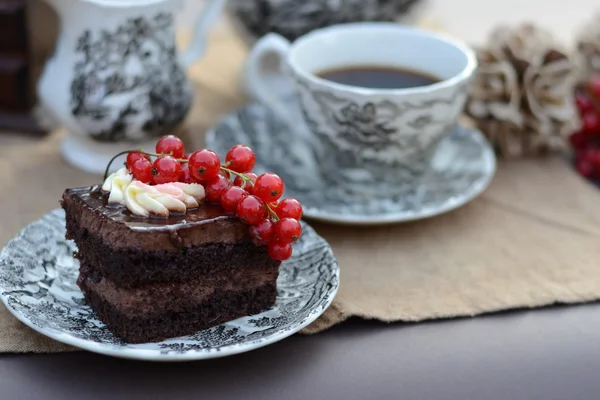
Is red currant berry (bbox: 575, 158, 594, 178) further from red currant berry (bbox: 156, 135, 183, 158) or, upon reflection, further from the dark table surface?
red currant berry (bbox: 156, 135, 183, 158)

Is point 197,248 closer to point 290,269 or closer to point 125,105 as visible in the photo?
point 290,269

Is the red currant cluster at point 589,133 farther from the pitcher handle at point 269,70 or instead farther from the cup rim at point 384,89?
the pitcher handle at point 269,70

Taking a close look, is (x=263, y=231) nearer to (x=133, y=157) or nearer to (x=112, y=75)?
(x=133, y=157)

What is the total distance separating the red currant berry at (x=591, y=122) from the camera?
3.66ft

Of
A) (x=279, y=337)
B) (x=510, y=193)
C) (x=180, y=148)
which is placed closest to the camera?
(x=279, y=337)

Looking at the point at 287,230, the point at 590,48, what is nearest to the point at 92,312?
the point at 287,230

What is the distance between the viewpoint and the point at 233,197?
2.40 ft

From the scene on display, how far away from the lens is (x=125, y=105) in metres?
1.02

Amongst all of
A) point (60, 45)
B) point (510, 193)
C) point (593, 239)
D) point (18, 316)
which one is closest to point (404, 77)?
point (510, 193)

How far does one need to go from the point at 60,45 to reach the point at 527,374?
704 millimetres

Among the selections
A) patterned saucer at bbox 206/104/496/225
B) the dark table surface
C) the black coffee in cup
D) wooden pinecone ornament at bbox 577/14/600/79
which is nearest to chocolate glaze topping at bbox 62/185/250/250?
the dark table surface

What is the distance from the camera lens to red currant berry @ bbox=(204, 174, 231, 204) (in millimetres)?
743

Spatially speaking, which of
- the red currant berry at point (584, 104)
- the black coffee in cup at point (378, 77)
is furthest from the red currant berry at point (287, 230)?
the red currant berry at point (584, 104)

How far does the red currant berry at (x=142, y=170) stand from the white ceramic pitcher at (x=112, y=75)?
0.30m
